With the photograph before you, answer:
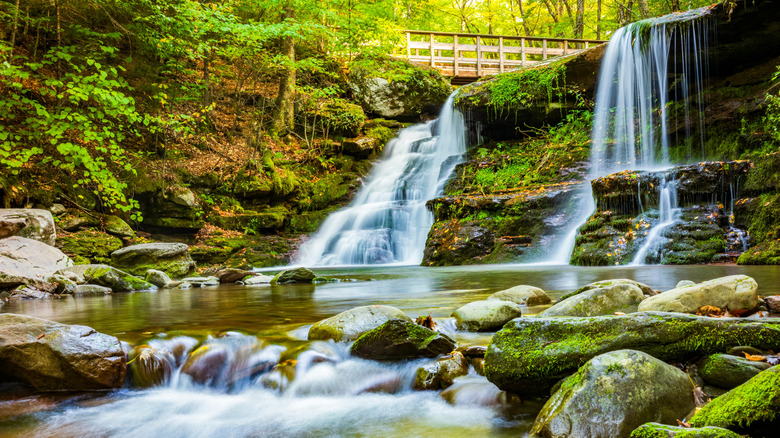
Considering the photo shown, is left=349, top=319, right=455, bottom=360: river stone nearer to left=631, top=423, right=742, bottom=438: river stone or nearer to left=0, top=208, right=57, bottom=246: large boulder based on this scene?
left=631, top=423, right=742, bottom=438: river stone

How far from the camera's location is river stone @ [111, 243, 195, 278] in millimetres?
9578

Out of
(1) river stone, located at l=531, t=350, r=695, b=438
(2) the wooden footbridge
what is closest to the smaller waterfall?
(1) river stone, located at l=531, t=350, r=695, b=438

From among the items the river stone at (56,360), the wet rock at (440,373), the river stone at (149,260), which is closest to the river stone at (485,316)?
the wet rock at (440,373)

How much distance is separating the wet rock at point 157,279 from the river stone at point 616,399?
8.19 metres

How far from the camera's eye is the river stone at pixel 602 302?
3373 millimetres

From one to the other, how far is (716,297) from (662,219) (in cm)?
668

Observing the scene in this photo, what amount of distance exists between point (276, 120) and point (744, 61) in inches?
577

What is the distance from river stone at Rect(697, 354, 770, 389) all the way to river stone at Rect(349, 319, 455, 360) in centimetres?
144

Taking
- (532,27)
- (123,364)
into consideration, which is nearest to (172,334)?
(123,364)

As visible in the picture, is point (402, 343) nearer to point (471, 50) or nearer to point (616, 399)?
point (616, 399)

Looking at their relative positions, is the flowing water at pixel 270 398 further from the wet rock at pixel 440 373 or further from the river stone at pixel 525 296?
the river stone at pixel 525 296

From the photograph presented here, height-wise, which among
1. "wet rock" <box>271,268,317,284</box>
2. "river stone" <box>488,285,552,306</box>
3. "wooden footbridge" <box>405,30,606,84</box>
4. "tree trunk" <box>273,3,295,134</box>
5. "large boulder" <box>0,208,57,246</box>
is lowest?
"wet rock" <box>271,268,317,284</box>

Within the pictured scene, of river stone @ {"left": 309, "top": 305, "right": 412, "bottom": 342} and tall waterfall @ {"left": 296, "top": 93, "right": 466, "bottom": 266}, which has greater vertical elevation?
tall waterfall @ {"left": 296, "top": 93, "right": 466, "bottom": 266}

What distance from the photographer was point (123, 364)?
306 centimetres
